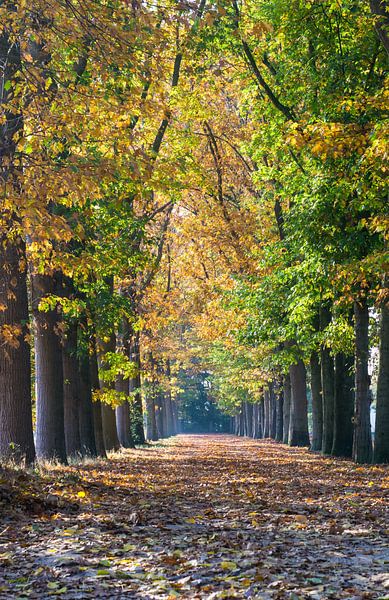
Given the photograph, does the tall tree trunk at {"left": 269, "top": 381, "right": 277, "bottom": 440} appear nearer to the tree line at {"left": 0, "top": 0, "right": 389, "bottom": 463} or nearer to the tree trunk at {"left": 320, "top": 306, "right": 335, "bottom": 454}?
the tree line at {"left": 0, "top": 0, "right": 389, "bottom": 463}

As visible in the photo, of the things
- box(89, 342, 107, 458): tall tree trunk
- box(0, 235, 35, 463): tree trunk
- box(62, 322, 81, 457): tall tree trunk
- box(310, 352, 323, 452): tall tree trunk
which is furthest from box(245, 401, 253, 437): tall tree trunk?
box(0, 235, 35, 463): tree trunk

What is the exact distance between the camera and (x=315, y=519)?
930cm

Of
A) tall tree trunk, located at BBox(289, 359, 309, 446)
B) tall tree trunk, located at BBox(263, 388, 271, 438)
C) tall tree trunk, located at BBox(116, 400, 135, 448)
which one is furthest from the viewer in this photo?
tall tree trunk, located at BBox(263, 388, 271, 438)

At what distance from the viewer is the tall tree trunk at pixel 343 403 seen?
73.5 feet

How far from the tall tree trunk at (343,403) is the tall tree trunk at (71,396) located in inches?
320

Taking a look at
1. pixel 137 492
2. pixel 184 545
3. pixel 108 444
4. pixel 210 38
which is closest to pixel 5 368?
pixel 137 492

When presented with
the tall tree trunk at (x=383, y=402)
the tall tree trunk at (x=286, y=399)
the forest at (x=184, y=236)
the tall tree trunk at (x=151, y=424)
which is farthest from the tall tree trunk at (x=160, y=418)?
the tall tree trunk at (x=383, y=402)

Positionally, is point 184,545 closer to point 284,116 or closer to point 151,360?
point 284,116

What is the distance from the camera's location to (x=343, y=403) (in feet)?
73.5

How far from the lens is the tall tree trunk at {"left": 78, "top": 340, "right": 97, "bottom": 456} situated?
19.6 meters

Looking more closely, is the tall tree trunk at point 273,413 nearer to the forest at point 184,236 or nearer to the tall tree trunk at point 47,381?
the forest at point 184,236

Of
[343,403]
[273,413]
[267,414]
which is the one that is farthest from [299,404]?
[267,414]

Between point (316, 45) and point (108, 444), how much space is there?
49.0 feet

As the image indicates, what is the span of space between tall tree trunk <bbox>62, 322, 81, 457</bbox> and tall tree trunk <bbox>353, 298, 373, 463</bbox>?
7.35m
